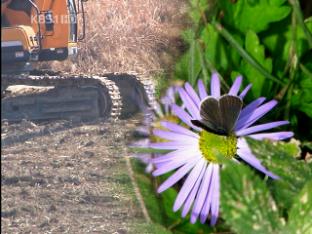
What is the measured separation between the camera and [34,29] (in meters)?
0.45

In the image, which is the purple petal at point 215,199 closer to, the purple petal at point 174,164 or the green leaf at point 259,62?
the purple petal at point 174,164

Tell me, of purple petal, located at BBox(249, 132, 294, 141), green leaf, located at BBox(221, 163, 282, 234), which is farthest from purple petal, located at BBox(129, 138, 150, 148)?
green leaf, located at BBox(221, 163, 282, 234)

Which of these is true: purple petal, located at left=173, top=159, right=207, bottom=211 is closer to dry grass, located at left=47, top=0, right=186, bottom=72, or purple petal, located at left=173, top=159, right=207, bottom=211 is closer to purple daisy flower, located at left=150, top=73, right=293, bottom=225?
purple daisy flower, located at left=150, top=73, right=293, bottom=225

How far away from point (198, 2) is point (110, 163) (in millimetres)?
228

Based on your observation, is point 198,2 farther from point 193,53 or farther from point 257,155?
point 257,155

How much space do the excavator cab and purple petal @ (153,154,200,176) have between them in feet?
0.54

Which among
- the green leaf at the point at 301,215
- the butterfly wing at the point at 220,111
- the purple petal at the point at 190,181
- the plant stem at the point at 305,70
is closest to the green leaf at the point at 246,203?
the green leaf at the point at 301,215

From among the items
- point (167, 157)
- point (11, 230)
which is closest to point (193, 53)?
point (167, 157)

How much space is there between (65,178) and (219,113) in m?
0.15

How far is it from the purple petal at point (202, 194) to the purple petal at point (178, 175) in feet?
0.06

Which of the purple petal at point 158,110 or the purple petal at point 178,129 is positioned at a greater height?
the purple petal at point 158,110

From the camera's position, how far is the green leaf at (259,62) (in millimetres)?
650

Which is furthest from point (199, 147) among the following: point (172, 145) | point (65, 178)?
point (65, 178)

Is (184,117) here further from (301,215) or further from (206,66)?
(301,215)
